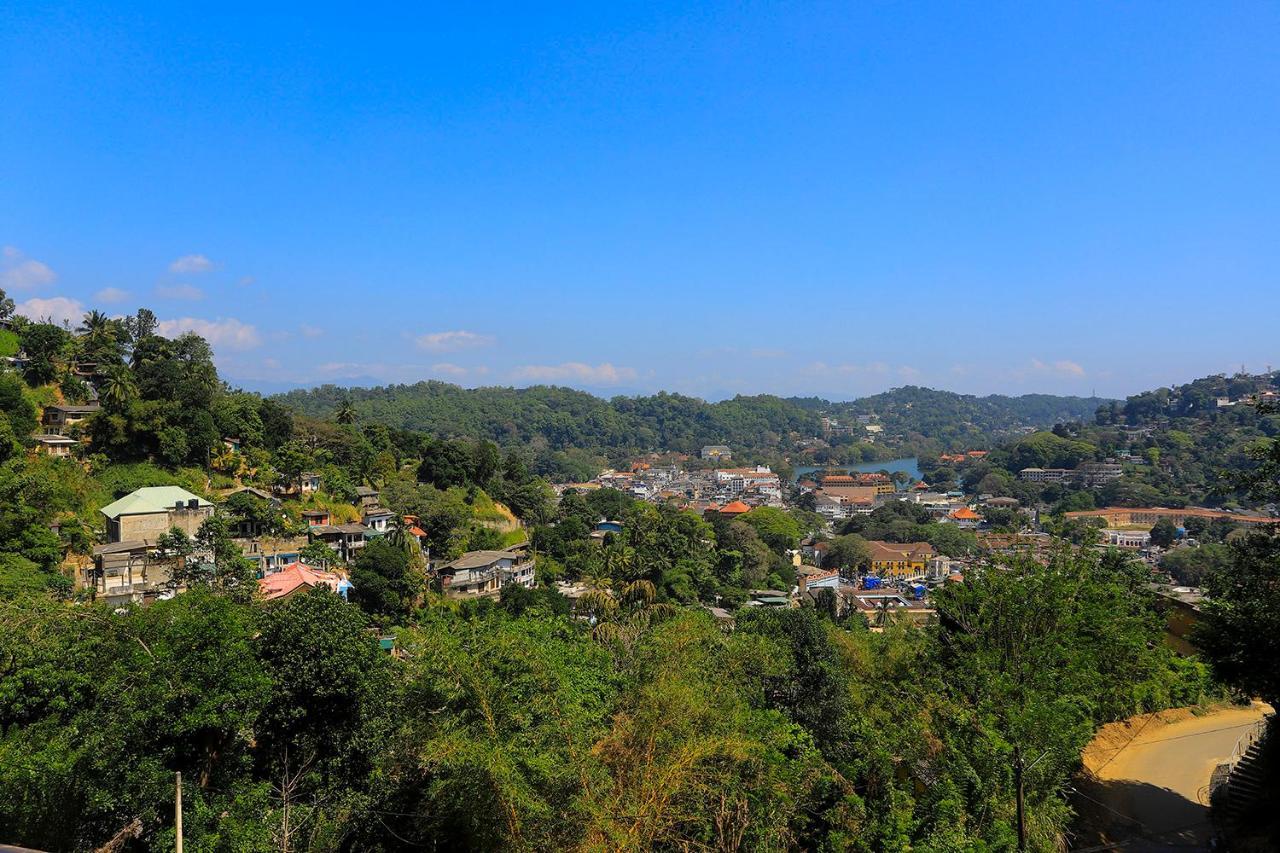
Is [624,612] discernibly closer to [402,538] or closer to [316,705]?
[402,538]

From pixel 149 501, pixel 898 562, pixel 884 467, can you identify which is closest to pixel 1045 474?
pixel 884 467

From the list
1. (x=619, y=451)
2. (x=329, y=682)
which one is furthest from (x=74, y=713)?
(x=619, y=451)

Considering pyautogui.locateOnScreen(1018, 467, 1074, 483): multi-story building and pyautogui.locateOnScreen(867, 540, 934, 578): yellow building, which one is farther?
pyautogui.locateOnScreen(1018, 467, 1074, 483): multi-story building

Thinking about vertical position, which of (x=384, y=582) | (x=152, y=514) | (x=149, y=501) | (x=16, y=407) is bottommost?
(x=384, y=582)

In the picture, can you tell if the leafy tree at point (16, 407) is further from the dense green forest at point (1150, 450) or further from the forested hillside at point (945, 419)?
the forested hillside at point (945, 419)

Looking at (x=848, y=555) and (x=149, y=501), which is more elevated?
(x=149, y=501)

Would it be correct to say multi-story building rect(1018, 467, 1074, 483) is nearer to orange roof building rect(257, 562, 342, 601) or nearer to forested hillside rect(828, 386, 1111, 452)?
forested hillside rect(828, 386, 1111, 452)

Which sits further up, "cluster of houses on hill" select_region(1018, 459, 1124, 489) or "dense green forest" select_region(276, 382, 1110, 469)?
"dense green forest" select_region(276, 382, 1110, 469)

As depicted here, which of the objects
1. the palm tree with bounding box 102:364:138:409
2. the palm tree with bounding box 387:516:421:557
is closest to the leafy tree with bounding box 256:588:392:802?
the palm tree with bounding box 387:516:421:557
